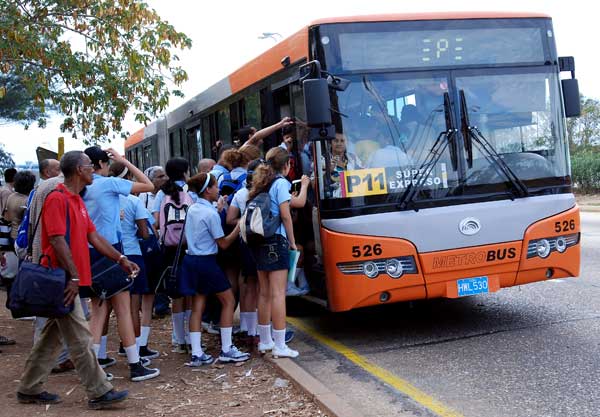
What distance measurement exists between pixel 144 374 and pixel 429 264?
275 cm

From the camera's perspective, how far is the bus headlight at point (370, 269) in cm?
705

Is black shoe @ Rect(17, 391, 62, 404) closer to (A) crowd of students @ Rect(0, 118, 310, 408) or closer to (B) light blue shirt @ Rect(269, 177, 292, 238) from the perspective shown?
(A) crowd of students @ Rect(0, 118, 310, 408)

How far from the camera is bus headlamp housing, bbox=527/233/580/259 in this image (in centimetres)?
745

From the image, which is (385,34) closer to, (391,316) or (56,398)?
(391,316)

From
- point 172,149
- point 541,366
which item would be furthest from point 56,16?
point 541,366

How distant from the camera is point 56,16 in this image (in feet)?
39.8

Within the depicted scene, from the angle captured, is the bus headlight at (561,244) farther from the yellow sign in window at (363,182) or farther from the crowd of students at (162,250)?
the crowd of students at (162,250)

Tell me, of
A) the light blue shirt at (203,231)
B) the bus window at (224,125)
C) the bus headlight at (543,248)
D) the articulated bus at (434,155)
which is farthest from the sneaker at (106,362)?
the bus window at (224,125)

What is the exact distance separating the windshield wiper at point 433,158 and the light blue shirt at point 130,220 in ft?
7.78

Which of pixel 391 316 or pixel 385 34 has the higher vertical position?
pixel 385 34

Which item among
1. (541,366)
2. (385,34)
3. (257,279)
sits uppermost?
(385,34)

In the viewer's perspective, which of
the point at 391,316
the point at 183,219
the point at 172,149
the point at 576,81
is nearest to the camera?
the point at 183,219

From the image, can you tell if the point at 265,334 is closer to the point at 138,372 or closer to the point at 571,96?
the point at 138,372

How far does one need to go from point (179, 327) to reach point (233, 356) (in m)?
0.84
